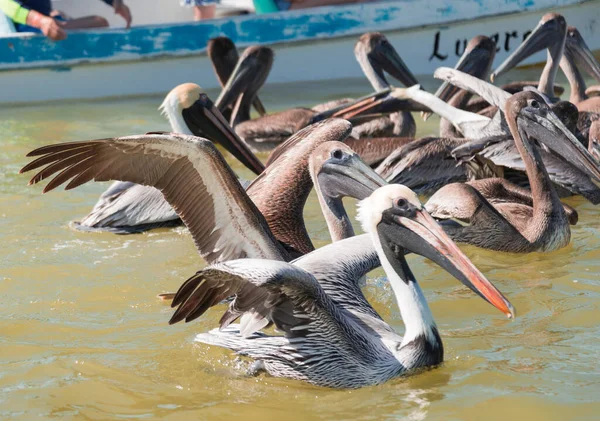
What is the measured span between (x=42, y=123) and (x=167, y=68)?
4.87 feet

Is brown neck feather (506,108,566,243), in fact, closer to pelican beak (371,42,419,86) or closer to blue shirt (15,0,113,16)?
pelican beak (371,42,419,86)

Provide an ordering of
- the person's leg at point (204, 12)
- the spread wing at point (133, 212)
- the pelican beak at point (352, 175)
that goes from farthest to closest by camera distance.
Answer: the person's leg at point (204, 12) → the spread wing at point (133, 212) → the pelican beak at point (352, 175)

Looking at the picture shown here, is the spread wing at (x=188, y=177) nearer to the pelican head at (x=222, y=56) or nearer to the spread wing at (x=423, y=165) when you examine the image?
the spread wing at (x=423, y=165)

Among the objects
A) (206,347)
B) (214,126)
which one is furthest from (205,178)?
(214,126)

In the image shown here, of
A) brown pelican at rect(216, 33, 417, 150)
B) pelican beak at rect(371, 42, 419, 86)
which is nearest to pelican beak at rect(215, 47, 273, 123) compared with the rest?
brown pelican at rect(216, 33, 417, 150)

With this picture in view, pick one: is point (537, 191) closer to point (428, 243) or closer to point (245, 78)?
point (428, 243)

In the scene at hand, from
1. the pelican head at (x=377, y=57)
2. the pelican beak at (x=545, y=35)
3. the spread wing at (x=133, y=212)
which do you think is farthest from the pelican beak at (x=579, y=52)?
the spread wing at (x=133, y=212)

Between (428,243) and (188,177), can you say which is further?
(188,177)

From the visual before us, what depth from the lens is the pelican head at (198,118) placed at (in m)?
6.03

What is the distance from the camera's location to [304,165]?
489 centimetres

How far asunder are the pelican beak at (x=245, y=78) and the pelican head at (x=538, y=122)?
3.05m

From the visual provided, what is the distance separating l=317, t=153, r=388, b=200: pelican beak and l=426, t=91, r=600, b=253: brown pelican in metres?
0.88

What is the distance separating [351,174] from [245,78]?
13.0ft

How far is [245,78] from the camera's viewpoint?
27.3 feet
